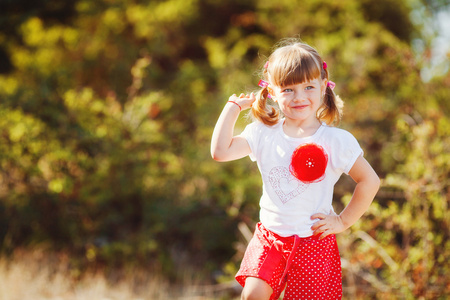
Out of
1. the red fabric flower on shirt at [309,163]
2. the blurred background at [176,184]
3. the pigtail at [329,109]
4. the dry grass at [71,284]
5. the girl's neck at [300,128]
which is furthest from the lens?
the dry grass at [71,284]

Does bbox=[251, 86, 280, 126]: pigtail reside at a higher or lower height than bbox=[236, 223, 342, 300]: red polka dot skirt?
higher

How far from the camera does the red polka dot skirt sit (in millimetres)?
1975

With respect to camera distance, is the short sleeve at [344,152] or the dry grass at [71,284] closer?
the short sleeve at [344,152]

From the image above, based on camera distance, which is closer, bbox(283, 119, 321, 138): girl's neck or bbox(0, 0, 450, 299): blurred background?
bbox(283, 119, 321, 138): girl's neck

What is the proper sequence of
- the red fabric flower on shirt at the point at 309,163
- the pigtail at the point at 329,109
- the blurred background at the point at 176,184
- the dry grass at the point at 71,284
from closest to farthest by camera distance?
1. the red fabric flower on shirt at the point at 309,163
2. the pigtail at the point at 329,109
3. the blurred background at the point at 176,184
4. the dry grass at the point at 71,284

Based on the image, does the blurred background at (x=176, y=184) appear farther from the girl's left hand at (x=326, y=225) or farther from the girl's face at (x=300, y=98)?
Result: the girl's face at (x=300, y=98)

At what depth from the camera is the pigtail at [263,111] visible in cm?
212

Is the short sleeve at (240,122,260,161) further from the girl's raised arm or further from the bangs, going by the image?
the bangs

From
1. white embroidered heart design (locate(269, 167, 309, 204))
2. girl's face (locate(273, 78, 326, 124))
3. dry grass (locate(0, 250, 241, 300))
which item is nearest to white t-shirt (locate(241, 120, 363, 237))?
white embroidered heart design (locate(269, 167, 309, 204))

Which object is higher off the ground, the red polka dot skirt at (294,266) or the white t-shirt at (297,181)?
the white t-shirt at (297,181)

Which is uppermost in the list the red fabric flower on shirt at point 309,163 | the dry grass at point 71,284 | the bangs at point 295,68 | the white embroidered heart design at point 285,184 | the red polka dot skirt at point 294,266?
the bangs at point 295,68

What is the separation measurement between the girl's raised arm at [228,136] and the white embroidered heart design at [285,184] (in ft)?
0.60

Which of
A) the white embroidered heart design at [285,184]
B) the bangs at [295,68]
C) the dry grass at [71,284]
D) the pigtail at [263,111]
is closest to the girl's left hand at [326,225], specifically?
the white embroidered heart design at [285,184]

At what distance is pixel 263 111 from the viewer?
214 cm
